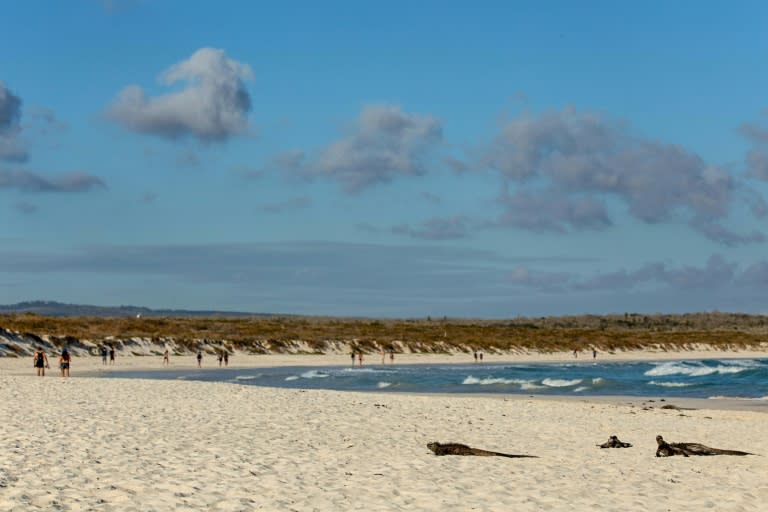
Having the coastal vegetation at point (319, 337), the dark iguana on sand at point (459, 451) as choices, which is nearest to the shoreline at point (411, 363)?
the coastal vegetation at point (319, 337)

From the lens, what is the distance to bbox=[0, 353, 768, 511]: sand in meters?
13.6

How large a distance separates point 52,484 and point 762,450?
17.2 metres

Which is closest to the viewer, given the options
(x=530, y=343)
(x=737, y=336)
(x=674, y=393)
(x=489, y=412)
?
(x=489, y=412)

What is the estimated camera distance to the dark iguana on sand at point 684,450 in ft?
67.1

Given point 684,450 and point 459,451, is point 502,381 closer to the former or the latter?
point 684,450

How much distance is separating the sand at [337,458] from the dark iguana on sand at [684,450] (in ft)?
1.12

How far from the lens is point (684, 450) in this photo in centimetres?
2053

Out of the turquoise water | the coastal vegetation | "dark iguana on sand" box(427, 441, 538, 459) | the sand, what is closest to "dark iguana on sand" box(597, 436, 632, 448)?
the sand

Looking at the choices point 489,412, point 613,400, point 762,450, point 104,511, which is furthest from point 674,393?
point 104,511

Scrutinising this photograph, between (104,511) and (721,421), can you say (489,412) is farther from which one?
(104,511)

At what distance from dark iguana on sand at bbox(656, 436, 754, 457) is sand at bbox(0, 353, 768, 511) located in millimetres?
341

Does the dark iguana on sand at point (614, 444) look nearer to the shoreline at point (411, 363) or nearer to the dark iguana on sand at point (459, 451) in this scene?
the dark iguana on sand at point (459, 451)

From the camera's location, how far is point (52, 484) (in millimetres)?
13375

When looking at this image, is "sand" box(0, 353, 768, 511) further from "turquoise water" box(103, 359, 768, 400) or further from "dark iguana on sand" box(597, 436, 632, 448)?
"turquoise water" box(103, 359, 768, 400)
